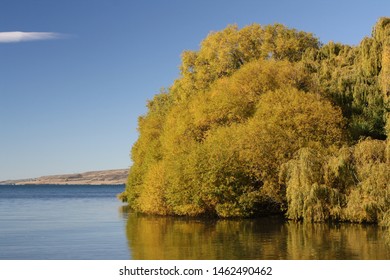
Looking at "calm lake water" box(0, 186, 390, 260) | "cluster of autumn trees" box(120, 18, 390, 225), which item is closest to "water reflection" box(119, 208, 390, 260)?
"calm lake water" box(0, 186, 390, 260)

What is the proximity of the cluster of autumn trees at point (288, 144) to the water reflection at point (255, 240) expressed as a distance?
6.87ft

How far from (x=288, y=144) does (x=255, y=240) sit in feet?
51.0

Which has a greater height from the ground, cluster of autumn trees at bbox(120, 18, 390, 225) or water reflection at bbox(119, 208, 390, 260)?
cluster of autumn trees at bbox(120, 18, 390, 225)

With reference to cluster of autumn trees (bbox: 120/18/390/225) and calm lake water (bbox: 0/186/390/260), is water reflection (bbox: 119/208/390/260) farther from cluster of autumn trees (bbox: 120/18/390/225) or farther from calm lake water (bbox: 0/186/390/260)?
cluster of autumn trees (bbox: 120/18/390/225)

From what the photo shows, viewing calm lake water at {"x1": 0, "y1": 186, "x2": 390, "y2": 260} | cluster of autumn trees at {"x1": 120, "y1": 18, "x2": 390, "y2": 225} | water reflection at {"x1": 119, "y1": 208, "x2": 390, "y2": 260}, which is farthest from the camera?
cluster of autumn trees at {"x1": 120, "y1": 18, "x2": 390, "y2": 225}

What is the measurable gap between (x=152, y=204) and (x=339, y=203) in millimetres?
19301

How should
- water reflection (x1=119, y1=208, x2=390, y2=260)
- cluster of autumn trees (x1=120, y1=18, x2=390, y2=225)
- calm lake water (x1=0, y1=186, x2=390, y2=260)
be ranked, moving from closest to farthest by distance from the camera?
water reflection (x1=119, y1=208, x2=390, y2=260) → calm lake water (x1=0, y1=186, x2=390, y2=260) → cluster of autumn trees (x1=120, y1=18, x2=390, y2=225)

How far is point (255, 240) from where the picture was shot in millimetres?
34281

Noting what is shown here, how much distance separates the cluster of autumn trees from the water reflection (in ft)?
6.87

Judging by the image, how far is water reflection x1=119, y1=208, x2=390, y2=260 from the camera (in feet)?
94.7

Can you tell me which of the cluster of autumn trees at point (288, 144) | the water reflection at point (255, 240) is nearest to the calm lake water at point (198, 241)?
the water reflection at point (255, 240)

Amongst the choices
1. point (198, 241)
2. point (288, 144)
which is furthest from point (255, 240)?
point (288, 144)

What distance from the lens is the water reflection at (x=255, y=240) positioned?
28.9m
